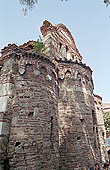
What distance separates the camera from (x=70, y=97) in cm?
1016

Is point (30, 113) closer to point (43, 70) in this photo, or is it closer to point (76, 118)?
point (43, 70)

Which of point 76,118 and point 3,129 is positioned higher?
point 76,118

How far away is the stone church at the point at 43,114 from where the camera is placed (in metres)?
6.59

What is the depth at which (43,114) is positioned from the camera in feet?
24.6

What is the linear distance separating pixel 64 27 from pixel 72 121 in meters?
10.9

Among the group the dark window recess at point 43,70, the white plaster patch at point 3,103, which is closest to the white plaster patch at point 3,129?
the white plaster patch at point 3,103

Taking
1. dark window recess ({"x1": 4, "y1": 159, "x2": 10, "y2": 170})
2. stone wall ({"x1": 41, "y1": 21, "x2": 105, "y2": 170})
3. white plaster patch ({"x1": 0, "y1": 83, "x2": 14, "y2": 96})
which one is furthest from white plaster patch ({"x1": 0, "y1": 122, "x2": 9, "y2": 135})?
stone wall ({"x1": 41, "y1": 21, "x2": 105, "y2": 170})

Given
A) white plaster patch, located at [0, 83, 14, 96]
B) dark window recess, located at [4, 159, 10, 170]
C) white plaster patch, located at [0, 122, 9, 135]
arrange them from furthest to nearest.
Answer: white plaster patch, located at [0, 83, 14, 96]
white plaster patch, located at [0, 122, 9, 135]
dark window recess, located at [4, 159, 10, 170]

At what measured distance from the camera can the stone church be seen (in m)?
6.59

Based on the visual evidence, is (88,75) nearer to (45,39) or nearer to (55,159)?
(45,39)

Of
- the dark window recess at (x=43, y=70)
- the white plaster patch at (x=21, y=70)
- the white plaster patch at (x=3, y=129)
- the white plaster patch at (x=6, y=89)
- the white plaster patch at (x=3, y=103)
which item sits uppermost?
the dark window recess at (x=43, y=70)

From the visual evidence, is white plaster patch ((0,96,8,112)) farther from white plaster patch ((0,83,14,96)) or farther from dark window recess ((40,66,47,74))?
dark window recess ((40,66,47,74))

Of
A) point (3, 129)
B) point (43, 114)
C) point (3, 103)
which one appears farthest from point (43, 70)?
point (3, 129)

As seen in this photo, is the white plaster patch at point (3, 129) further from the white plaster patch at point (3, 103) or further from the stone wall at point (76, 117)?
the stone wall at point (76, 117)
